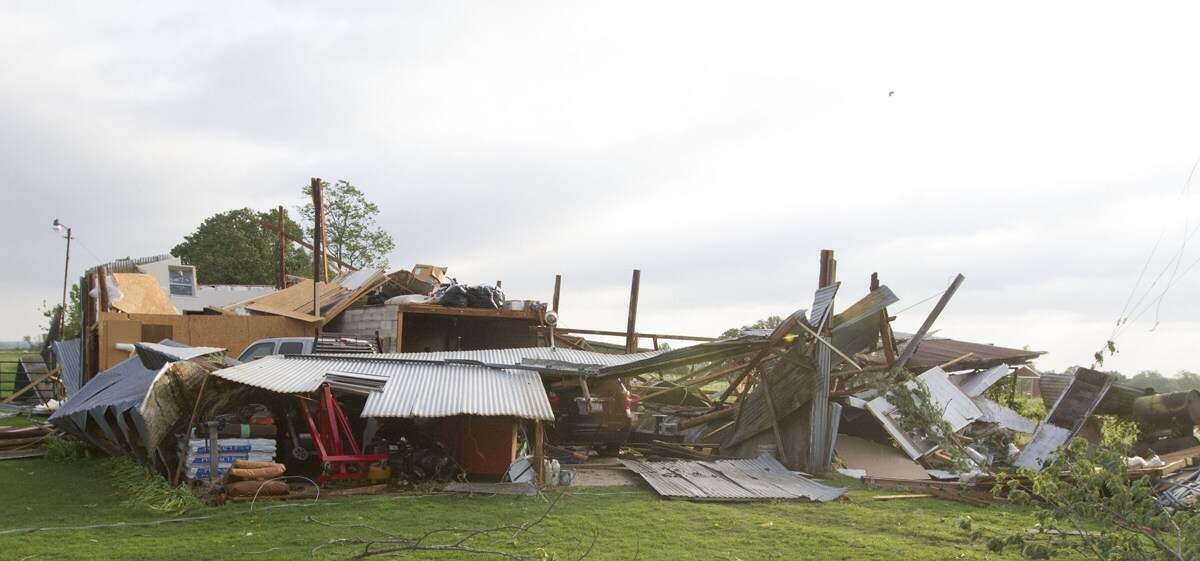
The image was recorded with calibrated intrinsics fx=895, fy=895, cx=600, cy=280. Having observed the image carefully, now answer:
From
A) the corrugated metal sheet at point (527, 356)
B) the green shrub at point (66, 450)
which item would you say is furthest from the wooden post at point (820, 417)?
the green shrub at point (66, 450)

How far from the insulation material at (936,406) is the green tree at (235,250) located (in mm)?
32324

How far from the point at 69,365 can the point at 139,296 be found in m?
2.41

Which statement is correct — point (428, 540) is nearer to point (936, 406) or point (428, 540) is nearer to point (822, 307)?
point (822, 307)

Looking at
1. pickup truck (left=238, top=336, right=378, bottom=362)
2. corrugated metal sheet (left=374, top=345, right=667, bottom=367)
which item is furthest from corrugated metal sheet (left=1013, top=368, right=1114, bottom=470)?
pickup truck (left=238, top=336, right=378, bottom=362)

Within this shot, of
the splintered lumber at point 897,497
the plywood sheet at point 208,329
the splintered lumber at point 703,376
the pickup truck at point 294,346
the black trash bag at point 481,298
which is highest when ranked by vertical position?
the black trash bag at point 481,298

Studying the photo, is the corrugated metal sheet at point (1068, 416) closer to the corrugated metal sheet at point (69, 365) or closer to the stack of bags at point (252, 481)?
the stack of bags at point (252, 481)

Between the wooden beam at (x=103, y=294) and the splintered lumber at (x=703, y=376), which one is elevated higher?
the wooden beam at (x=103, y=294)

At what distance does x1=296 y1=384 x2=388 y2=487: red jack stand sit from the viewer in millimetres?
11383

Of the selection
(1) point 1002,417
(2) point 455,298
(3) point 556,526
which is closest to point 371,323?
(2) point 455,298

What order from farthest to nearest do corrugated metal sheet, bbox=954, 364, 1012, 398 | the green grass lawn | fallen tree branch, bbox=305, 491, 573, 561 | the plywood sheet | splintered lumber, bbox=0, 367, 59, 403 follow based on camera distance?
splintered lumber, bbox=0, 367, 59, 403 → the plywood sheet → corrugated metal sheet, bbox=954, 364, 1012, 398 → the green grass lawn → fallen tree branch, bbox=305, 491, 573, 561

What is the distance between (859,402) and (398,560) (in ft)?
33.9

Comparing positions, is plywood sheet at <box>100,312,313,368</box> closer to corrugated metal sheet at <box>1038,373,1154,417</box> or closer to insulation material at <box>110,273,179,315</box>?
insulation material at <box>110,273,179,315</box>

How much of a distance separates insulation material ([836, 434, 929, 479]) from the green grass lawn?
8.05 ft

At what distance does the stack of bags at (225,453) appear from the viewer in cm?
1100
